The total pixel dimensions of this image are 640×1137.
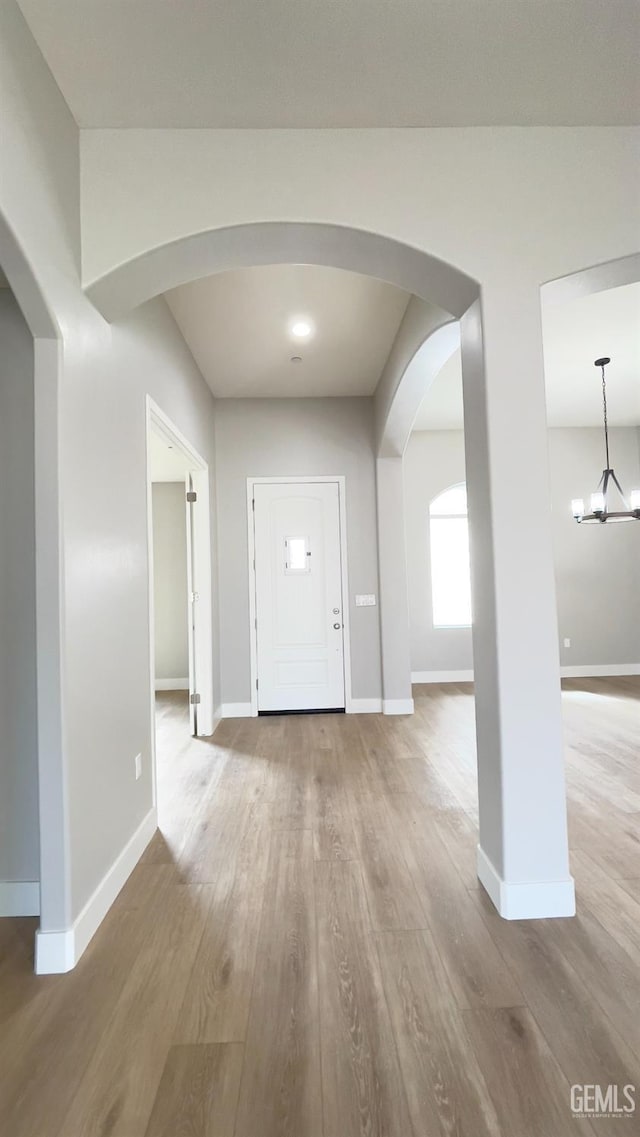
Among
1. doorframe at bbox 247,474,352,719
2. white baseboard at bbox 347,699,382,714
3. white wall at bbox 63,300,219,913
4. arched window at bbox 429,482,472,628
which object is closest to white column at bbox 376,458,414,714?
white baseboard at bbox 347,699,382,714

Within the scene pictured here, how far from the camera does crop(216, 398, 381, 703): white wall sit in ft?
17.0

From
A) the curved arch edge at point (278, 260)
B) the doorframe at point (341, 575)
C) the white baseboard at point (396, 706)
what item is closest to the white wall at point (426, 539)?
the white baseboard at point (396, 706)

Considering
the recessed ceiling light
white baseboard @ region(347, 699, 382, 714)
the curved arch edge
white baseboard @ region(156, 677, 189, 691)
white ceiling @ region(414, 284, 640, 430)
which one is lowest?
white baseboard @ region(156, 677, 189, 691)

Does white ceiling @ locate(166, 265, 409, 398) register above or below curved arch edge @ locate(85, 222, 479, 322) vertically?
above

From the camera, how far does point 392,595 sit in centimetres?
509

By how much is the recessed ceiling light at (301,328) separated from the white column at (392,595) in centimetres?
154

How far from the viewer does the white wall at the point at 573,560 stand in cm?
686

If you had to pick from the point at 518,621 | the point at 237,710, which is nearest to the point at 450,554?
the point at 237,710

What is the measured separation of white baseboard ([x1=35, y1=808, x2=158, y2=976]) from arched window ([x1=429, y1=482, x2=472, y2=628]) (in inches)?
208

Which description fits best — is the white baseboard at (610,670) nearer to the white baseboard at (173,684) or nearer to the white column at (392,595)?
the white column at (392,595)

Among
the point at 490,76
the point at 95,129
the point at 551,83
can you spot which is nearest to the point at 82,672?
the point at 95,129

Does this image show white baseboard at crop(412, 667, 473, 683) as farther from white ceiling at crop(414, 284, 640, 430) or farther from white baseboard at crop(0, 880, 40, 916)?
white baseboard at crop(0, 880, 40, 916)

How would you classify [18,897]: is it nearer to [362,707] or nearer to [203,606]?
[203,606]

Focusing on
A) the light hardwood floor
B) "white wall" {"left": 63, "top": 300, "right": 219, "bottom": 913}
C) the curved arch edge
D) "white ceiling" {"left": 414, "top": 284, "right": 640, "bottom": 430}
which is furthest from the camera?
"white ceiling" {"left": 414, "top": 284, "right": 640, "bottom": 430}
